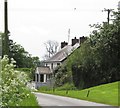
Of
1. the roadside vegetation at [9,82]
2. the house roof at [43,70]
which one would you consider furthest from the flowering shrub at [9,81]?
the house roof at [43,70]

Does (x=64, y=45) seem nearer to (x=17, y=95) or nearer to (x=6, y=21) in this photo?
(x=6, y=21)

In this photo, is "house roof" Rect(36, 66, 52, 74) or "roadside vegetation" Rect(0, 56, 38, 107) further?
"house roof" Rect(36, 66, 52, 74)

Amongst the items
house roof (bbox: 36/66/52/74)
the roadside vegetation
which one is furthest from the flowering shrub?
house roof (bbox: 36/66/52/74)

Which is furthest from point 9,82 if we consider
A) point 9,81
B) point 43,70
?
point 43,70

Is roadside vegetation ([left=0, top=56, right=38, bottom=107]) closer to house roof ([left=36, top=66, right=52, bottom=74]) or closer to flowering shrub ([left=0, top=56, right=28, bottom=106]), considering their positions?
flowering shrub ([left=0, top=56, right=28, bottom=106])

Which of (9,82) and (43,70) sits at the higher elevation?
(9,82)

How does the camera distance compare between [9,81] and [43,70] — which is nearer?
[9,81]

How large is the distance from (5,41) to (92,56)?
1443 inches

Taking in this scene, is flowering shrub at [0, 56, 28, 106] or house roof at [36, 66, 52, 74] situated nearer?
flowering shrub at [0, 56, 28, 106]

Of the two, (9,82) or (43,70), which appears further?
(43,70)

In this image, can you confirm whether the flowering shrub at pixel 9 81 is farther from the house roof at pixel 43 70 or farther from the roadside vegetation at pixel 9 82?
the house roof at pixel 43 70

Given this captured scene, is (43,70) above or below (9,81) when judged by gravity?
below

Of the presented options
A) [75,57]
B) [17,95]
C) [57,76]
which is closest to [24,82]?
[17,95]

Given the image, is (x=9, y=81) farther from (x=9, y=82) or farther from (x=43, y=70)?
(x=43, y=70)
